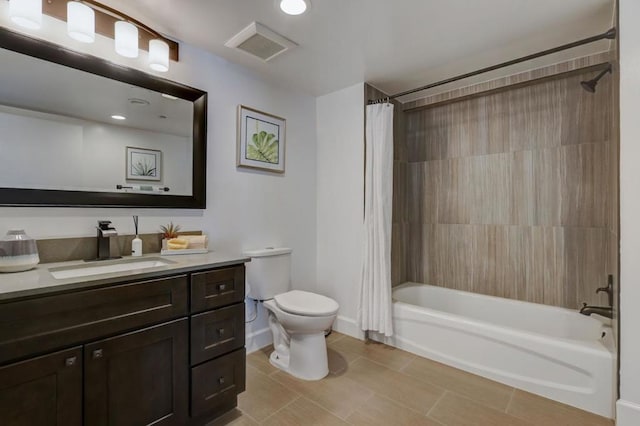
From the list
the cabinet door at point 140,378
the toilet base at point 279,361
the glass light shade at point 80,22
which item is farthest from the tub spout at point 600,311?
the glass light shade at point 80,22

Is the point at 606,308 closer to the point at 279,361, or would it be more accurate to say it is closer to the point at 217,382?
the point at 279,361

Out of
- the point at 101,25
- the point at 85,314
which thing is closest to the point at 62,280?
the point at 85,314

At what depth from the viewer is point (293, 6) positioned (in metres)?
1.62

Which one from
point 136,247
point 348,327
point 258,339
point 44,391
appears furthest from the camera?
point 348,327

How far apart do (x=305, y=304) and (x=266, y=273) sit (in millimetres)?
392

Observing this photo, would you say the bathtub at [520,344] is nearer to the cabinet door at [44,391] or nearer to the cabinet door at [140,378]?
the cabinet door at [140,378]

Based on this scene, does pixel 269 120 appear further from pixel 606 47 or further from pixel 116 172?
pixel 606 47

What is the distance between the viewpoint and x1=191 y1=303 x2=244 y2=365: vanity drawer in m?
1.47

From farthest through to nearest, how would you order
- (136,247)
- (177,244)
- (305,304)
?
(305,304) → (177,244) → (136,247)

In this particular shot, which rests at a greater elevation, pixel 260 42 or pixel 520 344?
pixel 260 42

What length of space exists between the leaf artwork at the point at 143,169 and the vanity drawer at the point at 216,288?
0.78 metres

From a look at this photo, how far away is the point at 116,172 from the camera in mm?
1698

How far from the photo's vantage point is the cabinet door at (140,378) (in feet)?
3.87
